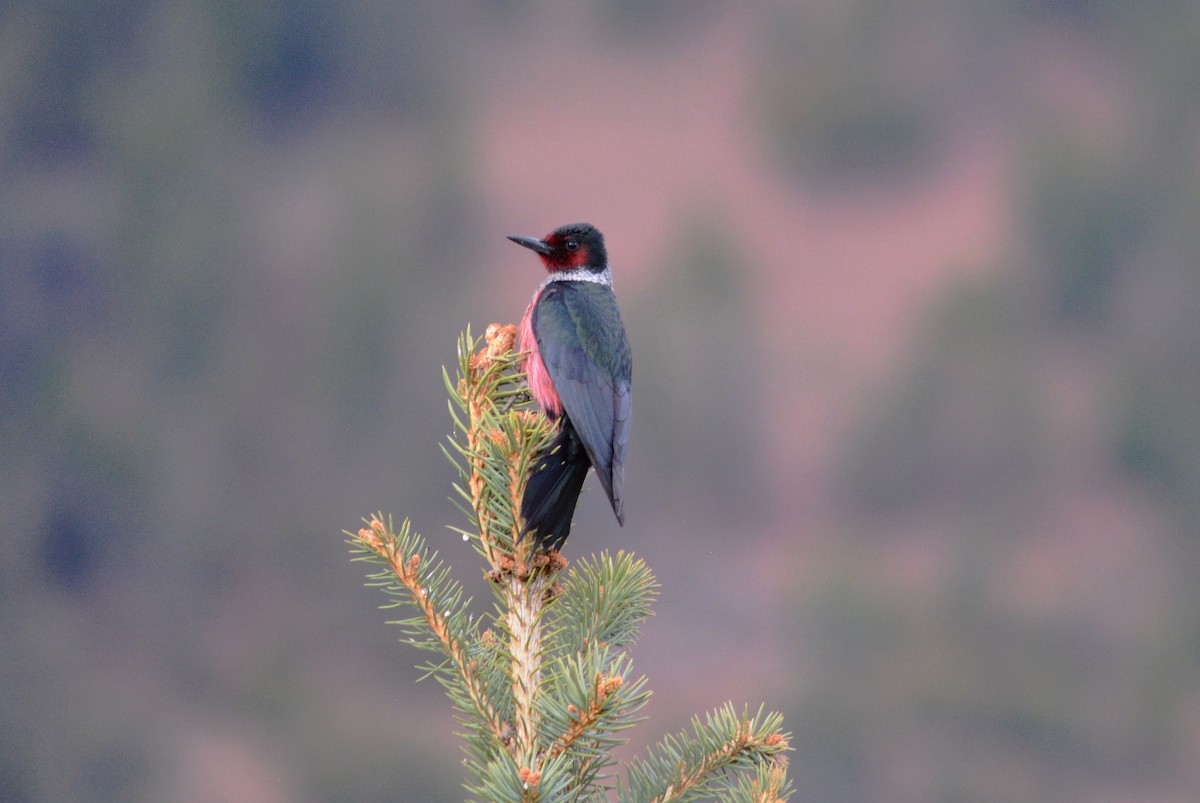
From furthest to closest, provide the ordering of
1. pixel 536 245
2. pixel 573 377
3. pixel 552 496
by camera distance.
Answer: pixel 536 245
pixel 573 377
pixel 552 496

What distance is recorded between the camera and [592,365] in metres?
2.52

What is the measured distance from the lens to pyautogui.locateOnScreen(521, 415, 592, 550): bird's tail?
1.78m

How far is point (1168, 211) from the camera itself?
19359 mm

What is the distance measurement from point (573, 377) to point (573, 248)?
2.44 feet

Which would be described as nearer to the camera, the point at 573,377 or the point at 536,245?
the point at 573,377

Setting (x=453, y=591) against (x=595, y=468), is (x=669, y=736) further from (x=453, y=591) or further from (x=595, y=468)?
(x=595, y=468)

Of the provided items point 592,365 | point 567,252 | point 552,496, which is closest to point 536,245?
point 567,252


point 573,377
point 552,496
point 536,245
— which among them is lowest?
point 552,496

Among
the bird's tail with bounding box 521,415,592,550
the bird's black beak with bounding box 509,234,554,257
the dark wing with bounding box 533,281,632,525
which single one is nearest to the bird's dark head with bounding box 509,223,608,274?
the bird's black beak with bounding box 509,234,554,257

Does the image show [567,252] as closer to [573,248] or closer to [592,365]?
[573,248]

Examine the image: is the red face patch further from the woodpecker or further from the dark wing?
the dark wing

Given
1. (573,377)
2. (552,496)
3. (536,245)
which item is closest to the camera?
(552,496)

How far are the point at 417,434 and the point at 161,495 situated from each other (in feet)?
13.2

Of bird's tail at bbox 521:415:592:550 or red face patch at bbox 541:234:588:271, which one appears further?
red face patch at bbox 541:234:588:271
